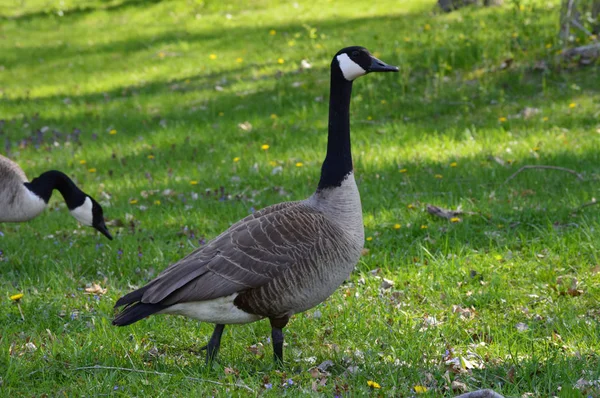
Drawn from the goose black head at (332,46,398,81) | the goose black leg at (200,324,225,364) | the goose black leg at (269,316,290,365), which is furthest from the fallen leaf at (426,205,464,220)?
the goose black leg at (200,324,225,364)

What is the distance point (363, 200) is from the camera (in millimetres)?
7926

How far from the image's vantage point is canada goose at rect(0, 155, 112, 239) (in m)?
7.04

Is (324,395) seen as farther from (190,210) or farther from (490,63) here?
(490,63)

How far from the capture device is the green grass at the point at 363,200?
15.5 feet

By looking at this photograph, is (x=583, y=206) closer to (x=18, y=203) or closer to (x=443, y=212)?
(x=443, y=212)

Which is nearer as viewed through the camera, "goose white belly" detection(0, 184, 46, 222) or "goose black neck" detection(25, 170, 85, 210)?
"goose white belly" detection(0, 184, 46, 222)

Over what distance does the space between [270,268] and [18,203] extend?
371cm

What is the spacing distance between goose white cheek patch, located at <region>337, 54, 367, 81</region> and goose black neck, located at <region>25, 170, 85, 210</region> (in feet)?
11.1

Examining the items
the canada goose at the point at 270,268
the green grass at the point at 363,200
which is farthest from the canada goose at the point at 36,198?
the canada goose at the point at 270,268

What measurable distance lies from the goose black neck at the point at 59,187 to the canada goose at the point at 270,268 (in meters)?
2.89

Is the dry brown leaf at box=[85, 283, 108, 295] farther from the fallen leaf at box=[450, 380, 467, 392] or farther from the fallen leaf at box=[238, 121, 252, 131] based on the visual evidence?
the fallen leaf at box=[238, 121, 252, 131]

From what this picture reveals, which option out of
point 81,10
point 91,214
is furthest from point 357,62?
point 81,10

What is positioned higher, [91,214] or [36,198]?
[36,198]

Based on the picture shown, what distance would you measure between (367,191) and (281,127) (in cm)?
318
